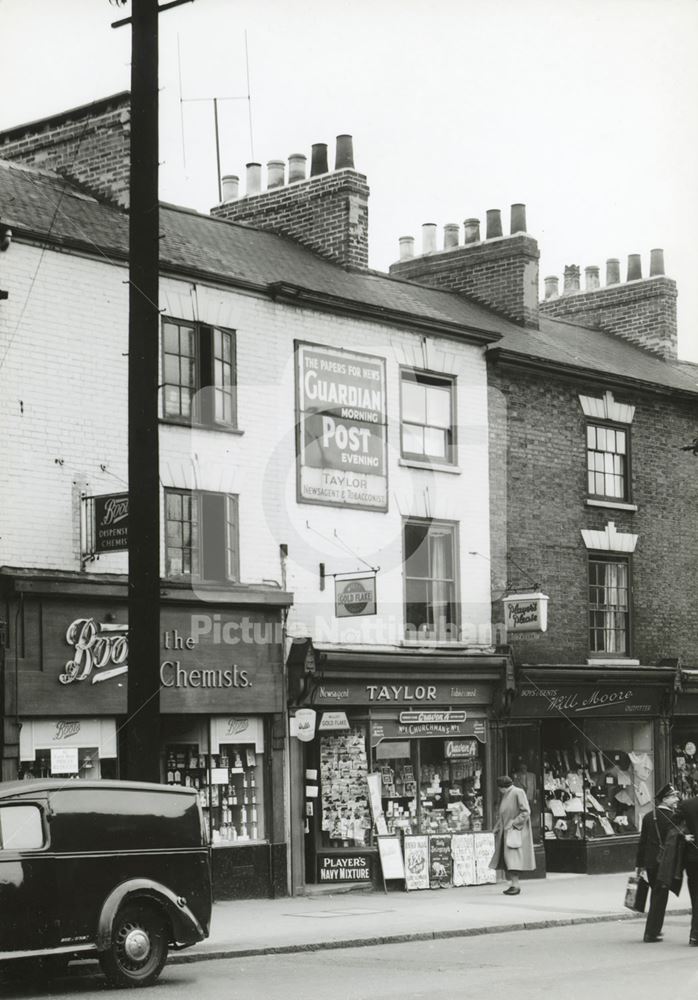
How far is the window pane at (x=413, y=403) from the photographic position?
22547 millimetres

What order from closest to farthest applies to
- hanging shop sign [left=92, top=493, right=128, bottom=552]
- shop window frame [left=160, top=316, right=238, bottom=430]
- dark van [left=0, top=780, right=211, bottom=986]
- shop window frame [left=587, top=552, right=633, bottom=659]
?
dark van [left=0, top=780, right=211, bottom=986] → hanging shop sign [left=92, top=493, right=128, bottom=552] → shop window frame [left=160, top=316, right=238, bottom=430] → shop window frame [left=587, top=552, right=633, bottom=659]

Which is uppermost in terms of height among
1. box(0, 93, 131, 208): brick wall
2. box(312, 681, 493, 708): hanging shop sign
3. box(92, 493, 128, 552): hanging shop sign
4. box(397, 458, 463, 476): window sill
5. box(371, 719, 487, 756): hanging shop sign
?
box(0, 93, 131, 208): brick wall

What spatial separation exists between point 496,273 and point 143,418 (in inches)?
541

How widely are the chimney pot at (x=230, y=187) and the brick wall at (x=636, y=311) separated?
349 inches

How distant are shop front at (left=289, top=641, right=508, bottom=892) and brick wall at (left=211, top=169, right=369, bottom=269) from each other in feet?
22.4

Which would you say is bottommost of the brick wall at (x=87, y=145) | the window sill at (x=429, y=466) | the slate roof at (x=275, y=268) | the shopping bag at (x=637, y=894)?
the shopping bag at (x=637, y=894)

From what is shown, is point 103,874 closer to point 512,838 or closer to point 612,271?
point 512,838

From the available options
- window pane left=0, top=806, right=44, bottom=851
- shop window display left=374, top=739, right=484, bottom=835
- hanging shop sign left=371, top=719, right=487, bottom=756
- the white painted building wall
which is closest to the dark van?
window pane left=0, top=806, right=44, bottom=851

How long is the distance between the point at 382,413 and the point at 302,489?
2031 mm

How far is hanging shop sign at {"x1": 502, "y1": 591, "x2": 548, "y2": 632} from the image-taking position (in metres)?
22.2

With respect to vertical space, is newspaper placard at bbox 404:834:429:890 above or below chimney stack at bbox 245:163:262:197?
below

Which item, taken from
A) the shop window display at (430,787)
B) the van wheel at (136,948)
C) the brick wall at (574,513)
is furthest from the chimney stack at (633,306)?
the van wheel at (136,948)

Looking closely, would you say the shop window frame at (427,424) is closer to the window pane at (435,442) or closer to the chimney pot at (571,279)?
the window pane at (435,442)

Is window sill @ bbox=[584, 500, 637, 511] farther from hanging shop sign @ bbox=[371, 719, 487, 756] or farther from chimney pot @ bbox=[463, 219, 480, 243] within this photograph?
chimney pot @ bbox=[463, 219, 480, 243]
